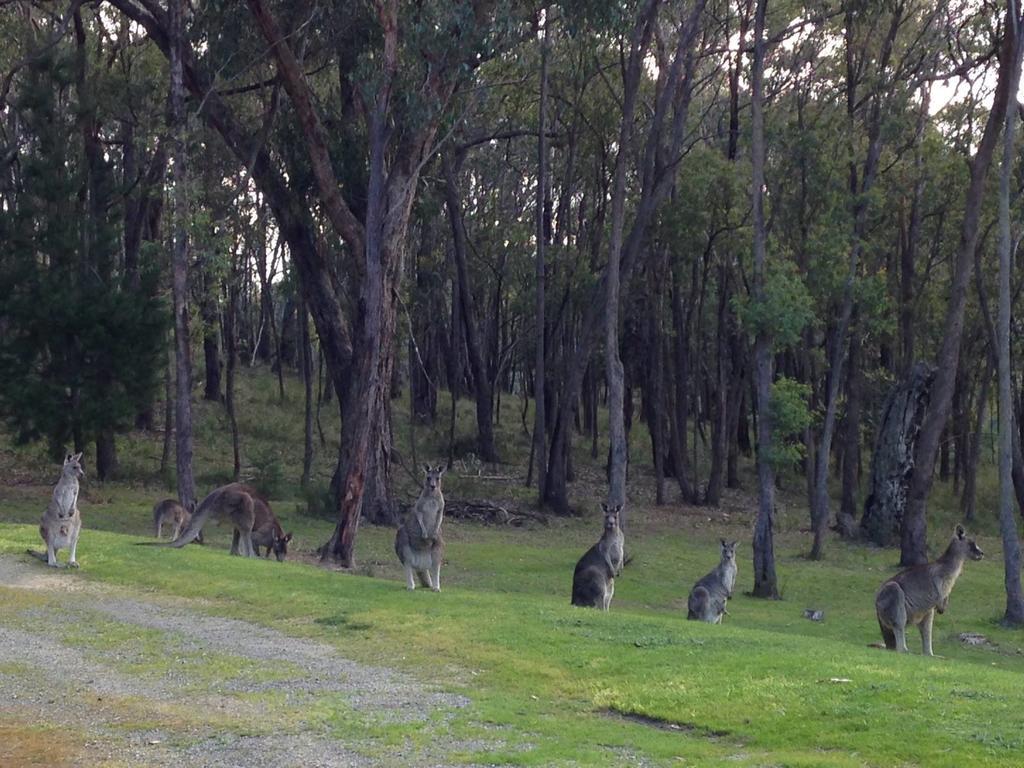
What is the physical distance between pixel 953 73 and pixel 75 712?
2801 cm

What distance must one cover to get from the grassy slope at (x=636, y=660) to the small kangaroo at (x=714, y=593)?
1.74 m

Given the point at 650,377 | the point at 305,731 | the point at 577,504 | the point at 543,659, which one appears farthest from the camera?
the point at 650,377

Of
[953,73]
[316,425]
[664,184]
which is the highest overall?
[953,73]

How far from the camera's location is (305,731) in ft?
33.3

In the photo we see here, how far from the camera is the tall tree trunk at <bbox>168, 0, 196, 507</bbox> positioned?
81.8 feet

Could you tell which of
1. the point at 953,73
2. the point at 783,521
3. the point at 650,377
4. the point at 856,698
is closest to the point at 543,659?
the point at 856,698

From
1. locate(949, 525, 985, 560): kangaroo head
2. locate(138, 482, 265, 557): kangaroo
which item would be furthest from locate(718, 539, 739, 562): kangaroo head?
locate(138, 482, 265, 557): kangaroo

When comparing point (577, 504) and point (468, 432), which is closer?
point (577, 504)

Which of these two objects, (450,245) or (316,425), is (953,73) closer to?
(316,425)

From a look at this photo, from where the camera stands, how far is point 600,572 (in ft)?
60.4

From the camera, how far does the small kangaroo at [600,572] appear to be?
18328 millimetres

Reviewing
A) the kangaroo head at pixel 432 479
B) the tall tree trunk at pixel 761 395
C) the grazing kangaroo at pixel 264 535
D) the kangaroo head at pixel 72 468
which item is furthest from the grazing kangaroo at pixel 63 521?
the tall tree trunk at pixel 761 395

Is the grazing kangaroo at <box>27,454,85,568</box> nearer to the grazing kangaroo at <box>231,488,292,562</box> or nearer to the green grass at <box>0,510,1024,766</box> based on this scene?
the green grass at <box>0,510,1024,766</box>

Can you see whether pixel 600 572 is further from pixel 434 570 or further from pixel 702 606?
pixel 434 570
